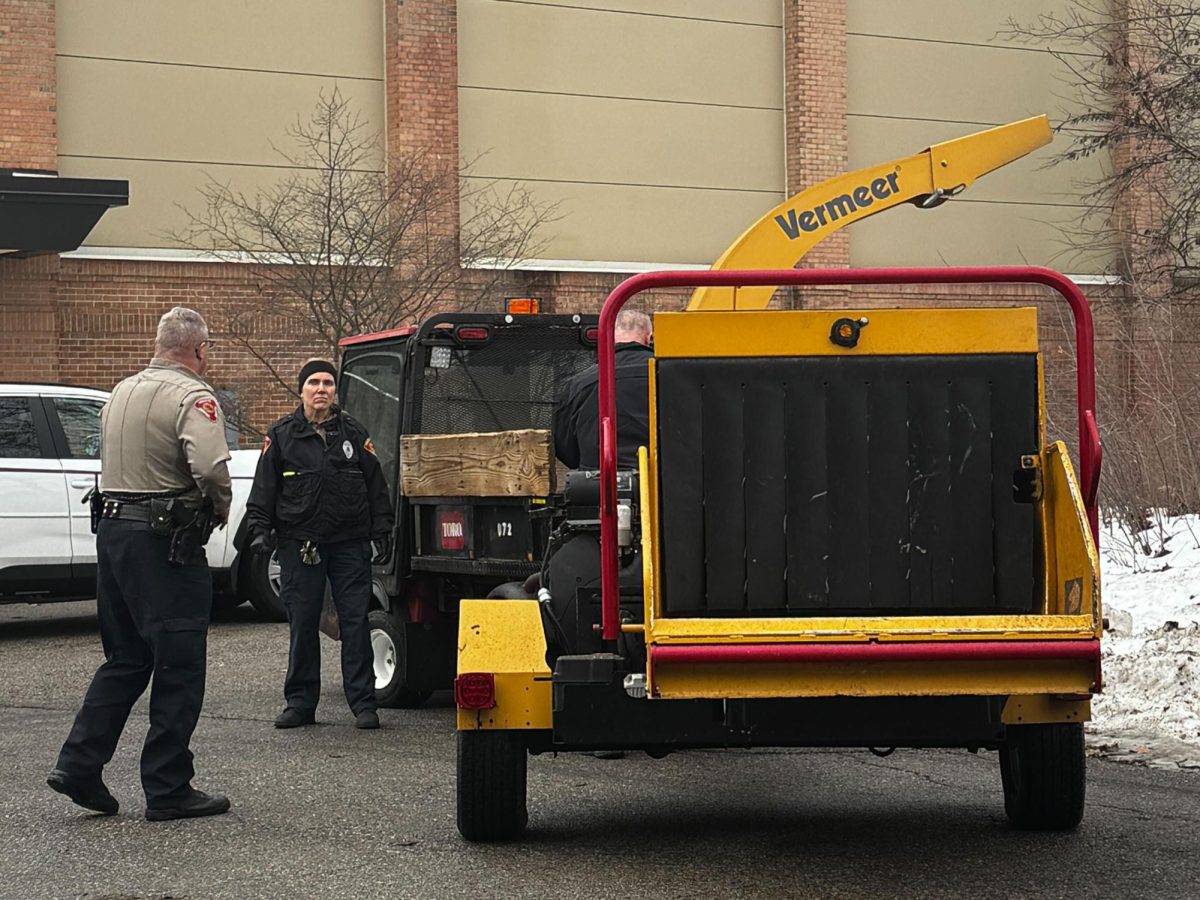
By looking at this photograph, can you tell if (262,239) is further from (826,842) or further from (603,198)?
(826,842)

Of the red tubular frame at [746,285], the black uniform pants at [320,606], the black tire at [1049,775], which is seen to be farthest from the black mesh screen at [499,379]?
the black tire at [1049,775]

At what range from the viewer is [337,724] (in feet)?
31.8

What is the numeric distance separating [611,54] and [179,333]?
1794 cm

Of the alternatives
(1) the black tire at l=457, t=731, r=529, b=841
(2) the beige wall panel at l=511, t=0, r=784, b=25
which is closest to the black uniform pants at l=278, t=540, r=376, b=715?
(1) the black tire at l=457, t=731, r=529, b=841

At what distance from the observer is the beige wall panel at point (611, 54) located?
24078mm

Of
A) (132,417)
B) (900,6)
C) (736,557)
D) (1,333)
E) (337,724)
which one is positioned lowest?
(337,724)

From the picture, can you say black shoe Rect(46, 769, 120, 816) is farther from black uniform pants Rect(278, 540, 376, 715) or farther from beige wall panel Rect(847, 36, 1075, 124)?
beige wall panel Rect(847, 36, 1075, 124)

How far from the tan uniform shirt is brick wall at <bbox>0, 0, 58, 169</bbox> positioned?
15.3 meters

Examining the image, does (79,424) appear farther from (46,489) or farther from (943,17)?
(943,17)

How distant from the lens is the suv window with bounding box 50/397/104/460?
1383 cm

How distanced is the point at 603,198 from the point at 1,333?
812cm

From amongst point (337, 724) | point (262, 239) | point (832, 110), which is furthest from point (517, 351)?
point (832, 110)

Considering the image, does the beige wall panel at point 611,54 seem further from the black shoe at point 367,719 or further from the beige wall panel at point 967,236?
the black shoe at point 367,719

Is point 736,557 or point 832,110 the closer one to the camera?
point 736,557
